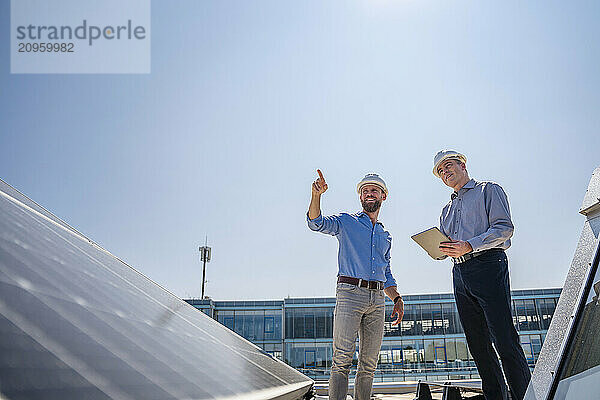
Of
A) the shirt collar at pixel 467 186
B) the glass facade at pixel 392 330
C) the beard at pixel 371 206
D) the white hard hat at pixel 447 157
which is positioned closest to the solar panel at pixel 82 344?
the shirt collar at pixel 467 186

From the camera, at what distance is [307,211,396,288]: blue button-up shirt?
3238 mm

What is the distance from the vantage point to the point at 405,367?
23.5 meters

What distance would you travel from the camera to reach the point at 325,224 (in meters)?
3.44

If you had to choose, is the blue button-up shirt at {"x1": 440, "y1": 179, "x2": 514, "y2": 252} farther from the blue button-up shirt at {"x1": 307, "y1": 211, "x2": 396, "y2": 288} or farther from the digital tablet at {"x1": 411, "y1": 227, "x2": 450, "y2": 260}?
the blue button-up shirt at {"x1": 307, "y1": 211, "x2": 396, "y2": 288}

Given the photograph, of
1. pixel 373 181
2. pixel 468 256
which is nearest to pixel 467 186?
Answer: pixel 468 256

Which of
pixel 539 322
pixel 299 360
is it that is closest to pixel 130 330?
pixel 299 360

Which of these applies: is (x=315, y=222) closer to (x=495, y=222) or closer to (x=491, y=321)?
(x=495, y=222)

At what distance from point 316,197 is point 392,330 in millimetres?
23131

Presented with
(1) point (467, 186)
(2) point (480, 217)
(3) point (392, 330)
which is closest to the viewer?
(2) point (480, 217)

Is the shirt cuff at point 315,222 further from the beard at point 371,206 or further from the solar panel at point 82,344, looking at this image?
the solar panel at point 82,344

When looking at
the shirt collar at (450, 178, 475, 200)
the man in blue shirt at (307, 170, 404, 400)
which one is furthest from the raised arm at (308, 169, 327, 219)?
the shirt collar at (450, 178, 475, 200)

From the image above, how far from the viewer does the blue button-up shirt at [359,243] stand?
3238mm

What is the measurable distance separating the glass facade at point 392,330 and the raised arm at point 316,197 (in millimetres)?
23010

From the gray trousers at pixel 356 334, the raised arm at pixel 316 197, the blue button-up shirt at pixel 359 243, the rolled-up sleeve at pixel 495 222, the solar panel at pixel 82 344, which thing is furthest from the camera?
the raised arm at pixel 316 197
